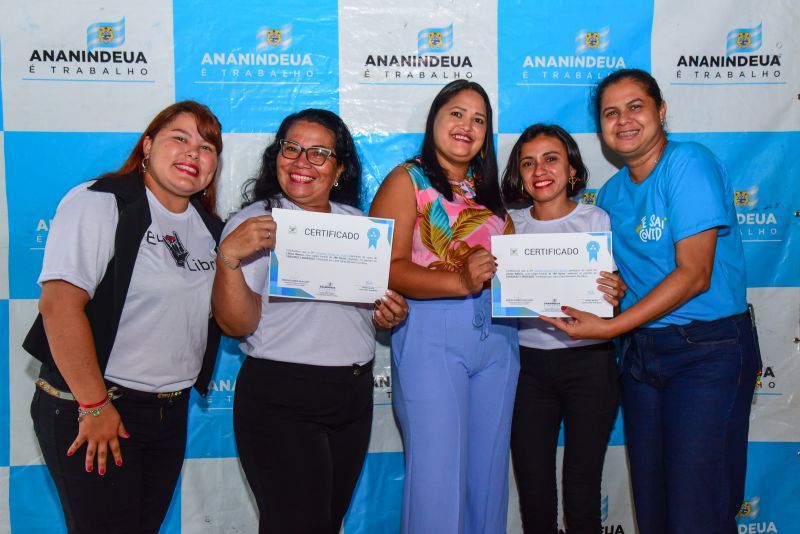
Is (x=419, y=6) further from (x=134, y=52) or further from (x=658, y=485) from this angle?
(x=658, y=485)

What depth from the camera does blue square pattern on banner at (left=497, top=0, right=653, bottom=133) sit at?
262 centimetres

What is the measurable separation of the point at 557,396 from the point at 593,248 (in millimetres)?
611

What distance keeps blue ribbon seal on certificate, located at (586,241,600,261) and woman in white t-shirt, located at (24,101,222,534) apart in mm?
1206

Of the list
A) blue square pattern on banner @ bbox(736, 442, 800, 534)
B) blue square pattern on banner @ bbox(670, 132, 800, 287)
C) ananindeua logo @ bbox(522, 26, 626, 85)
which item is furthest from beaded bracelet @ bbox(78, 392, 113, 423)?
blue square pattern on banner @ bbox(736, 442, 800, 534)

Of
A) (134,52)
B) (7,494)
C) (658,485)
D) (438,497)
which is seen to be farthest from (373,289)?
(7,494)

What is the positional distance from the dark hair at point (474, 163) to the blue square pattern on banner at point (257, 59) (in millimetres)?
675

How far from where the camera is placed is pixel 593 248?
191 cm

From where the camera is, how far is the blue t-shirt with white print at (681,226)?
1902 mm

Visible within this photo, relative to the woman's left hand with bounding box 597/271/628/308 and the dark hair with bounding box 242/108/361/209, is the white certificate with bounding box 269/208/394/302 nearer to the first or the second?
the dark hair with bounding box 242/108/361/209

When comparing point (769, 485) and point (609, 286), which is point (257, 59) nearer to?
point (609, 286)

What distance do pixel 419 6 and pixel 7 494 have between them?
276 centimetres

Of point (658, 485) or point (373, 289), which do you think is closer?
point (373, 289)

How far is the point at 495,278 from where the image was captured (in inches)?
75.5

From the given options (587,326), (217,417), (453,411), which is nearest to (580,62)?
(587,326)
